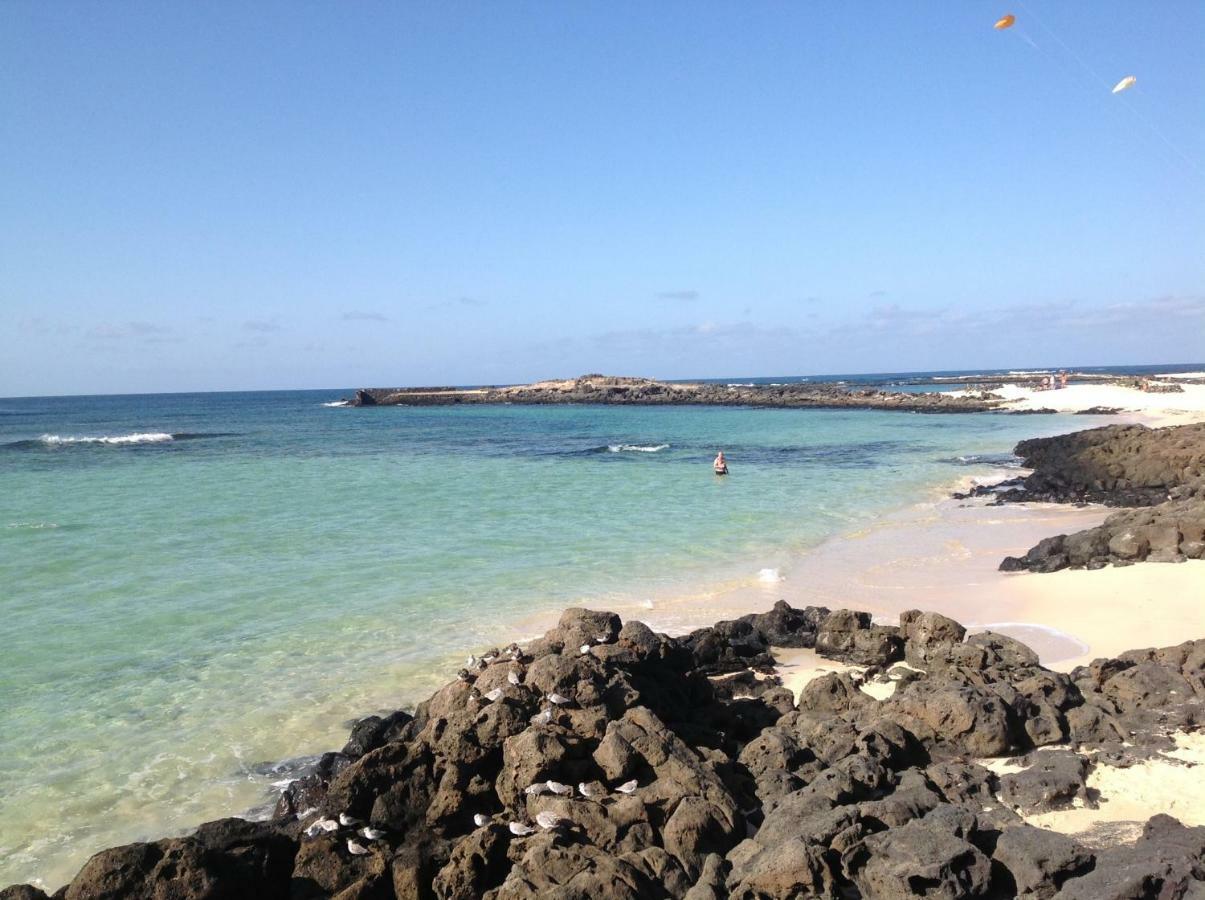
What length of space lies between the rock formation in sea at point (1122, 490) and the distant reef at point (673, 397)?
34741 mm

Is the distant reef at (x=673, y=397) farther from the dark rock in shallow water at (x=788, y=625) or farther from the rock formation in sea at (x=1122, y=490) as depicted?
the dark rock in shallow water at (x=788, y=625)

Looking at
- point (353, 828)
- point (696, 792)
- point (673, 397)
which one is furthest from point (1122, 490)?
point (673, 397)

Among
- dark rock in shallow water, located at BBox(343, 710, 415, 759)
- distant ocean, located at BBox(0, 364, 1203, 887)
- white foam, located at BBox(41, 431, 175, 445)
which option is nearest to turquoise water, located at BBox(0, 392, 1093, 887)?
distant ocean, located at BBox(0, 364, 1203, 887)

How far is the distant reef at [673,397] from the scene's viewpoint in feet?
215

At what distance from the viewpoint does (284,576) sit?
555 inches

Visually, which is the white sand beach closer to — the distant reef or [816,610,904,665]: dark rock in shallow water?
the distant reef

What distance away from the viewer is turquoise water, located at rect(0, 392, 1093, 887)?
7434 mm

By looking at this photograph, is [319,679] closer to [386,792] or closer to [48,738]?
[48,738]

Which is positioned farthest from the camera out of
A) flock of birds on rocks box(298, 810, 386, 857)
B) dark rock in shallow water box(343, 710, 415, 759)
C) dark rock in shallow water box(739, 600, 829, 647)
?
dark rock in shallow water box(739, 600, 829, 647)

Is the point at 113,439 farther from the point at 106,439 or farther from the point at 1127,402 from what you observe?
the point at 1127,402

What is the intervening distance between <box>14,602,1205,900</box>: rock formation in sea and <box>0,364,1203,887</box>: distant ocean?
5.77ft

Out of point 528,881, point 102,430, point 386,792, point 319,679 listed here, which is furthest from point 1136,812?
point 102,430

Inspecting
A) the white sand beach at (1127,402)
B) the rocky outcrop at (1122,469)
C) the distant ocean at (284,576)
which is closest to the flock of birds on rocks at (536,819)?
the distant ocean at (284,576)

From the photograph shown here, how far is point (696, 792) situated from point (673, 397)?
79233 millimetres
